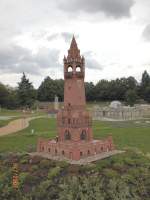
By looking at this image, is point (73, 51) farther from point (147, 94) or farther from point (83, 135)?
point (147, 94)

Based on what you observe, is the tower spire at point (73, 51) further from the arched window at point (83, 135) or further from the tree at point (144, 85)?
the tree at point (144, 85)

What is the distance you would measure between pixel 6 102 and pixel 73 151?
64703 millimetres

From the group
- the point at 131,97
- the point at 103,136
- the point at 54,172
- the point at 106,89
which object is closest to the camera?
the point at 54,172

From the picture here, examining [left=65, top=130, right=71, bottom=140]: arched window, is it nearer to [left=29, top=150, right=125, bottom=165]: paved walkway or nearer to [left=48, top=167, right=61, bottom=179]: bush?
[left=29, top=150, right=125, bottom=165]: paved walkway

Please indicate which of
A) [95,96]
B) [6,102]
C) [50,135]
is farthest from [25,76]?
[50,135]

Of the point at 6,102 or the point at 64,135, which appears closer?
the point at 64,135

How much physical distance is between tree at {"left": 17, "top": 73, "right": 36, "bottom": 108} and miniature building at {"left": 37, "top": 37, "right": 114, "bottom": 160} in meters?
61.4

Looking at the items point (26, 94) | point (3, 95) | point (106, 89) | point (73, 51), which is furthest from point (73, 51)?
point (106, 89)

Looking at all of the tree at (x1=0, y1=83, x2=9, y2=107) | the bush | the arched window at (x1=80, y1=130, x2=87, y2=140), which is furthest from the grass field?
the tree at (x1=0, y1=83, x2=9, y2=107)

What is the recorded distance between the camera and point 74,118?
75.0ft

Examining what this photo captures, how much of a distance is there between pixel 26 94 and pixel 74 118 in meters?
62.6

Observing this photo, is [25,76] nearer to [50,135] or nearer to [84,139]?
[50,135]

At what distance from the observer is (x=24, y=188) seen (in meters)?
17.8

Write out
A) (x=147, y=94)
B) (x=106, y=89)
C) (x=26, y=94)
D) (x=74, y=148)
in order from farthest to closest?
(x=106, y=89), (x=147, y=94), (x=26, y=94), (x=74, y=148)
